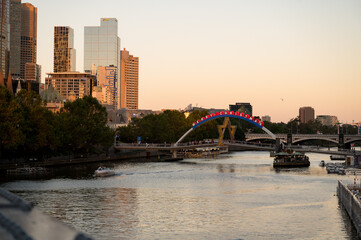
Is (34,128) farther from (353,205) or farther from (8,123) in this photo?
(353,205)

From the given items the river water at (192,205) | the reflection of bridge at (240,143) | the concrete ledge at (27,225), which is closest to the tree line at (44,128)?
the river water at (192,205)

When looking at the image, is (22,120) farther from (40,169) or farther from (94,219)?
(94,219)

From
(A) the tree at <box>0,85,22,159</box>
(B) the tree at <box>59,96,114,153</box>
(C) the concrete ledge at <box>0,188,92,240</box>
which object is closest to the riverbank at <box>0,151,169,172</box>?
(B) the tree at <box>59,96,114,153</box>

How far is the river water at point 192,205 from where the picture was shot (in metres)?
39.3

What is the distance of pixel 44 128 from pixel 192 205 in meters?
48.8

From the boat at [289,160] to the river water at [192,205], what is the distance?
80.9 feet

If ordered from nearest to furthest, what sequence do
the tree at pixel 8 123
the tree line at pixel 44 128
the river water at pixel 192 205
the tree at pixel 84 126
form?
the river water at pixel 192 205
the tree at pixel 8 123
the tree line at pixel 44 128
the tree at pixel 84 126

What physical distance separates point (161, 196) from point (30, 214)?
188ft

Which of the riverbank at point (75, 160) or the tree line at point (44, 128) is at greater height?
the tree line at point (44, 128)

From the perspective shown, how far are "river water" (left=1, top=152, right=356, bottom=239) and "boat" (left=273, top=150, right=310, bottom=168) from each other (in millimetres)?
24659

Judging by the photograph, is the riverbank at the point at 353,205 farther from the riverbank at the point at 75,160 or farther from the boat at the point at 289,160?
the boat at the point at 289,160

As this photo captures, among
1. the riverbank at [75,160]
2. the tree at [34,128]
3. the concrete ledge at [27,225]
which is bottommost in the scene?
the riverbank at [75,160]

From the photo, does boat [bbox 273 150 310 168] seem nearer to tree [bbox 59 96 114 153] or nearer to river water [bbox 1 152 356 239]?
river water [bbox 1 152 356 239]

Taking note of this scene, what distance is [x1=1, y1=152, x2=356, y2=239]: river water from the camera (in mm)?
39281
